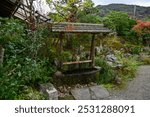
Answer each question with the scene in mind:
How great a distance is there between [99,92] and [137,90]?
1520mm

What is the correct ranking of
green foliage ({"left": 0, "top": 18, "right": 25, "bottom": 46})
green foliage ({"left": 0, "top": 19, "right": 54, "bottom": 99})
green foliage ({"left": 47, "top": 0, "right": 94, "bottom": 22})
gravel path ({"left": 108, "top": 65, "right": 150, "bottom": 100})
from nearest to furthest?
green foliage ({"left": 0, "top": 19, "right": 54, "bottom": 99}), green foliage ({"left": 0, "top": 18, "right": 25, "bottom": 46}), gravel path ({"left": 108, "top": 65, "right": 150, "bottom": 100}), green foliage ({"left": 47, "top": 0, "right": 94, "bottom": 22})

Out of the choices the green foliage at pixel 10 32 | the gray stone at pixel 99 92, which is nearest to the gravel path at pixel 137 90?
the gray stone at pixel 99 92

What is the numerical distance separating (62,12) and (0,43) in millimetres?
7456

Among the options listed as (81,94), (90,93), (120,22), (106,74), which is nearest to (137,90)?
(106,74)

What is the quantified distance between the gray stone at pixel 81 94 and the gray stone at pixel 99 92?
0.21 m

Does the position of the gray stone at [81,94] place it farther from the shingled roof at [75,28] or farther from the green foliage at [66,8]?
the green foliage at [66,8]

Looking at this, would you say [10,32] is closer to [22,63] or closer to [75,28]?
[22,63]

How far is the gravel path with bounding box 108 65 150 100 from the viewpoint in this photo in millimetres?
9496

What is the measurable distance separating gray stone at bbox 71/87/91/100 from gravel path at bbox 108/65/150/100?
78cm

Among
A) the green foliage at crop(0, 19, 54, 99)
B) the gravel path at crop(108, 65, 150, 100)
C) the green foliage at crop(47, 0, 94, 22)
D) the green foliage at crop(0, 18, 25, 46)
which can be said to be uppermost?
the green foliage at crop(47, 0, 94, 22)

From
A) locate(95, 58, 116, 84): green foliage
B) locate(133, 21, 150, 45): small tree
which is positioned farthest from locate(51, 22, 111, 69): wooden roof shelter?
locate(133, 21, 150, 45): small tree

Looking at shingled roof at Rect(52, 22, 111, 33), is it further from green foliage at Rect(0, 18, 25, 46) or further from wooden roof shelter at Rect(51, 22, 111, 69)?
green foliage at Rect(0, 18, 25, 46)

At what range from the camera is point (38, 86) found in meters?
8.73

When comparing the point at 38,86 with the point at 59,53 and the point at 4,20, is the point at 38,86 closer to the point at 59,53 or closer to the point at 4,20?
the point at 59,53
